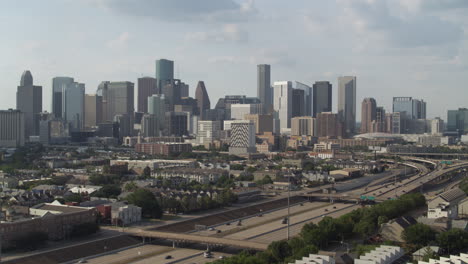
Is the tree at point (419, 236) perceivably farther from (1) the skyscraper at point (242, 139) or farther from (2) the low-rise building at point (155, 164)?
(1) the skyscraper at point (242, 139)

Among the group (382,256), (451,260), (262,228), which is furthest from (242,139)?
(451,260)

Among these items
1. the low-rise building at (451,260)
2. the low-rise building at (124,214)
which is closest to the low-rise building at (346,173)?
the low-rise building at (124,214)

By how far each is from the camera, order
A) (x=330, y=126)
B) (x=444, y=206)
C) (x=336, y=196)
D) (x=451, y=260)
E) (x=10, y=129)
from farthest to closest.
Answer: (x=330, y=126)
(x=10, y=129)
(x=336, y=196)
(x=444, y=206)
(x=451, y=260)

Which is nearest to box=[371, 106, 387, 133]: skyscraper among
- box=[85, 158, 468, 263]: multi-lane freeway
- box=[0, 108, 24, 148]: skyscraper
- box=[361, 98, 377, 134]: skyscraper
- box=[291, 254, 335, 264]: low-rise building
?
box=[361, 98, 377, 134]: skyscraper

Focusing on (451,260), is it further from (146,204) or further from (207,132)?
(207,132)

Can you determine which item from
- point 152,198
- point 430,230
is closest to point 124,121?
point 152,198

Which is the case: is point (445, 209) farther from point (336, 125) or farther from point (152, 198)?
point (336, 125)
